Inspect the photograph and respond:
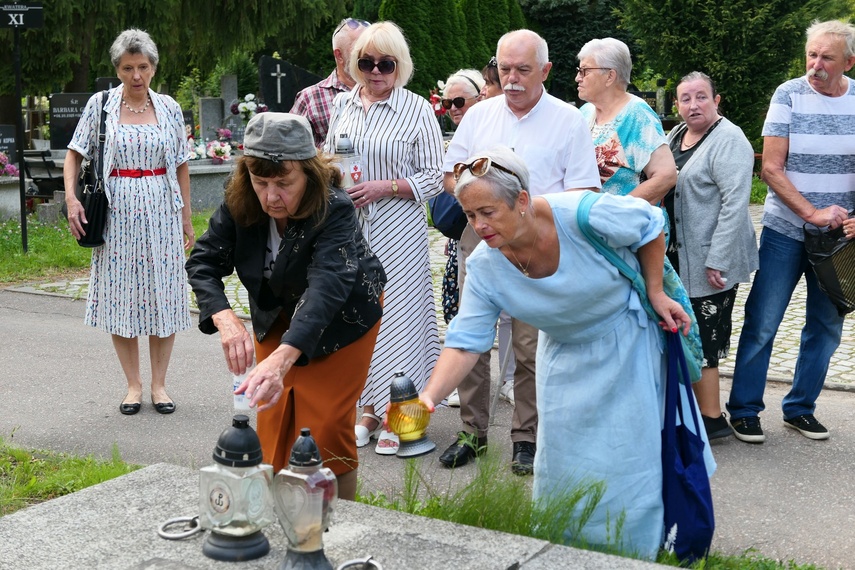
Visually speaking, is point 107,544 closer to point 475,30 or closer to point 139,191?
point 139,191

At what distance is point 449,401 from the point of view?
20.8ft

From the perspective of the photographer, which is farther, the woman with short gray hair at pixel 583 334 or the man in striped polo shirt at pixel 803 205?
the man in striped polo shirt at pixel 803 205

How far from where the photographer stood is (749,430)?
18.1 feet

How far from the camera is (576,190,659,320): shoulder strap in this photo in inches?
132

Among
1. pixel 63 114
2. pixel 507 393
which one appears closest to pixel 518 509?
pixel 507 393

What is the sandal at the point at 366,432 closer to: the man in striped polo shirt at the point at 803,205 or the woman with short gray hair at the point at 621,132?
the woman with short gray hair at the point at 621,132

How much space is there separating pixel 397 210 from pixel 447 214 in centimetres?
27

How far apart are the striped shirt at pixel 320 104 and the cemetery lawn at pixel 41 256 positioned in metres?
5.78

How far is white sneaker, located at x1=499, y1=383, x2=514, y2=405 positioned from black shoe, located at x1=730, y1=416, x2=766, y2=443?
1.37 meters

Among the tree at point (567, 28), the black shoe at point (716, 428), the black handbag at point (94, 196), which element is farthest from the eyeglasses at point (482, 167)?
the tree at point (567, 28)

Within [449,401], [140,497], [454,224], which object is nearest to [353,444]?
[140,497]

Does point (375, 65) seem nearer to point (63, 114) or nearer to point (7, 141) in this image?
point (63, 114)

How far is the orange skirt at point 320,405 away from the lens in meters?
3.64

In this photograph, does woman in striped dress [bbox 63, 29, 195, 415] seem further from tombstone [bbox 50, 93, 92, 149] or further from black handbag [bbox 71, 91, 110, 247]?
tombstone [bbox 50, 93, 92, 149]
